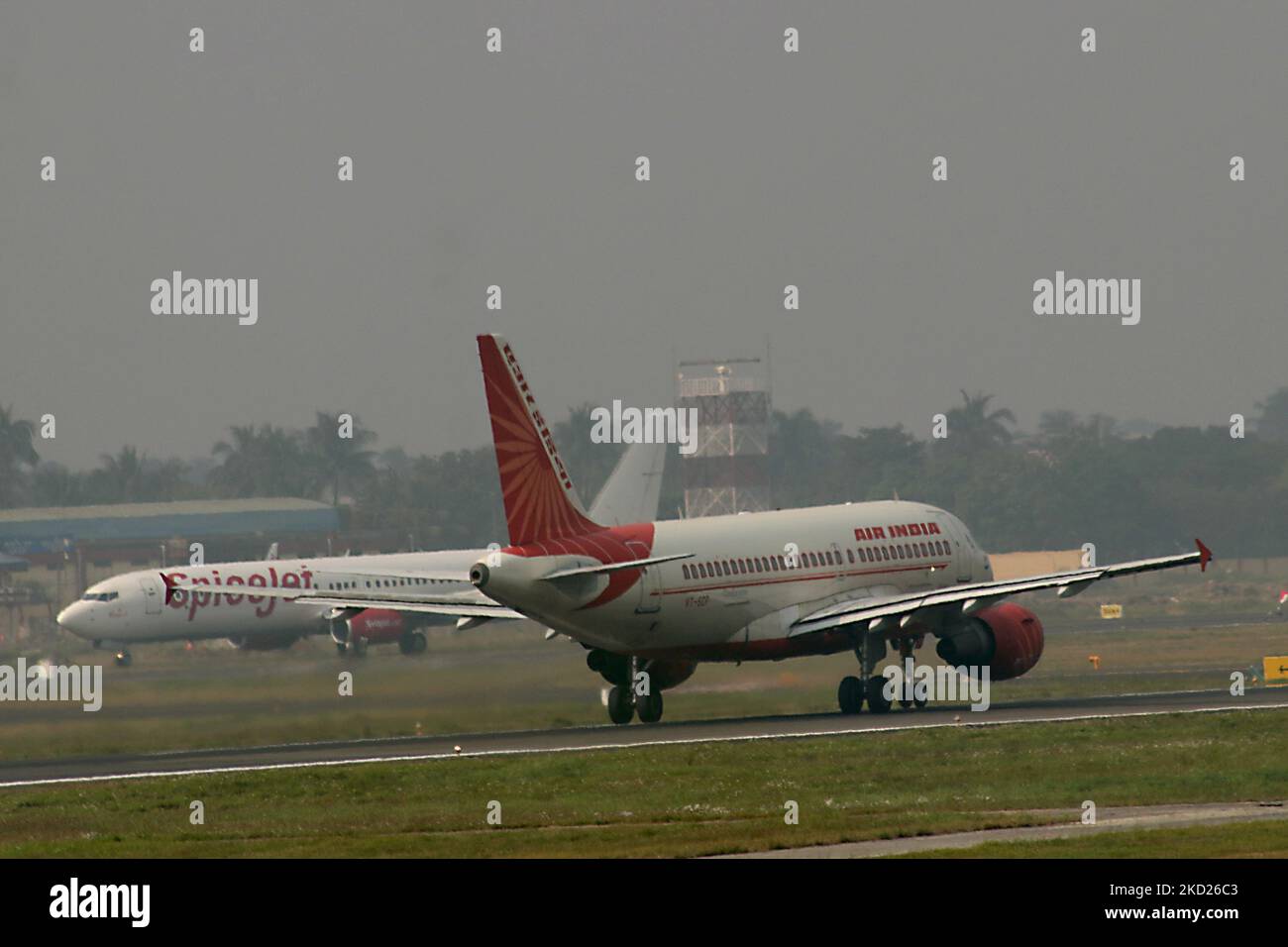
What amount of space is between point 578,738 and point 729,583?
560 centimetres

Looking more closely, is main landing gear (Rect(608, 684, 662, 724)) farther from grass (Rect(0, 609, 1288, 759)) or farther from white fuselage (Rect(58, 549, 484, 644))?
white fuselage (Rect(58, 549, 484, 644))

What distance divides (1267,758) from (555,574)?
15258 mm

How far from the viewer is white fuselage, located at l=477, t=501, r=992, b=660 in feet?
153

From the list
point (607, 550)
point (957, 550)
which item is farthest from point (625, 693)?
point (957, 550)

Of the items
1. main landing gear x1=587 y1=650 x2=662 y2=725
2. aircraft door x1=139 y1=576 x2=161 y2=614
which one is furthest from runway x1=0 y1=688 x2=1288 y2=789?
aircraft door x1=139 y1=576 x2=161 y2=614

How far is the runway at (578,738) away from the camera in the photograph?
44.2m

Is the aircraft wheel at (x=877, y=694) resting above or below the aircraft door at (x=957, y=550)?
below

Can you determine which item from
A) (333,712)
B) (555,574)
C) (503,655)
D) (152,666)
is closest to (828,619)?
(555,574)

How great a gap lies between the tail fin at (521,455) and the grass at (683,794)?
5.97 m

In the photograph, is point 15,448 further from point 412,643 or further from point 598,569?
point 598,569

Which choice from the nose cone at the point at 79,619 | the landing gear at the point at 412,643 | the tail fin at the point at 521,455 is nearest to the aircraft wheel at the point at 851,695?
the tail fin at the point at 521,455

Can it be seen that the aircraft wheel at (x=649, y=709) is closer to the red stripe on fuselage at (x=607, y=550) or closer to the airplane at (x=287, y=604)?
the red stripe on fuselage at (x=607, y=550)
